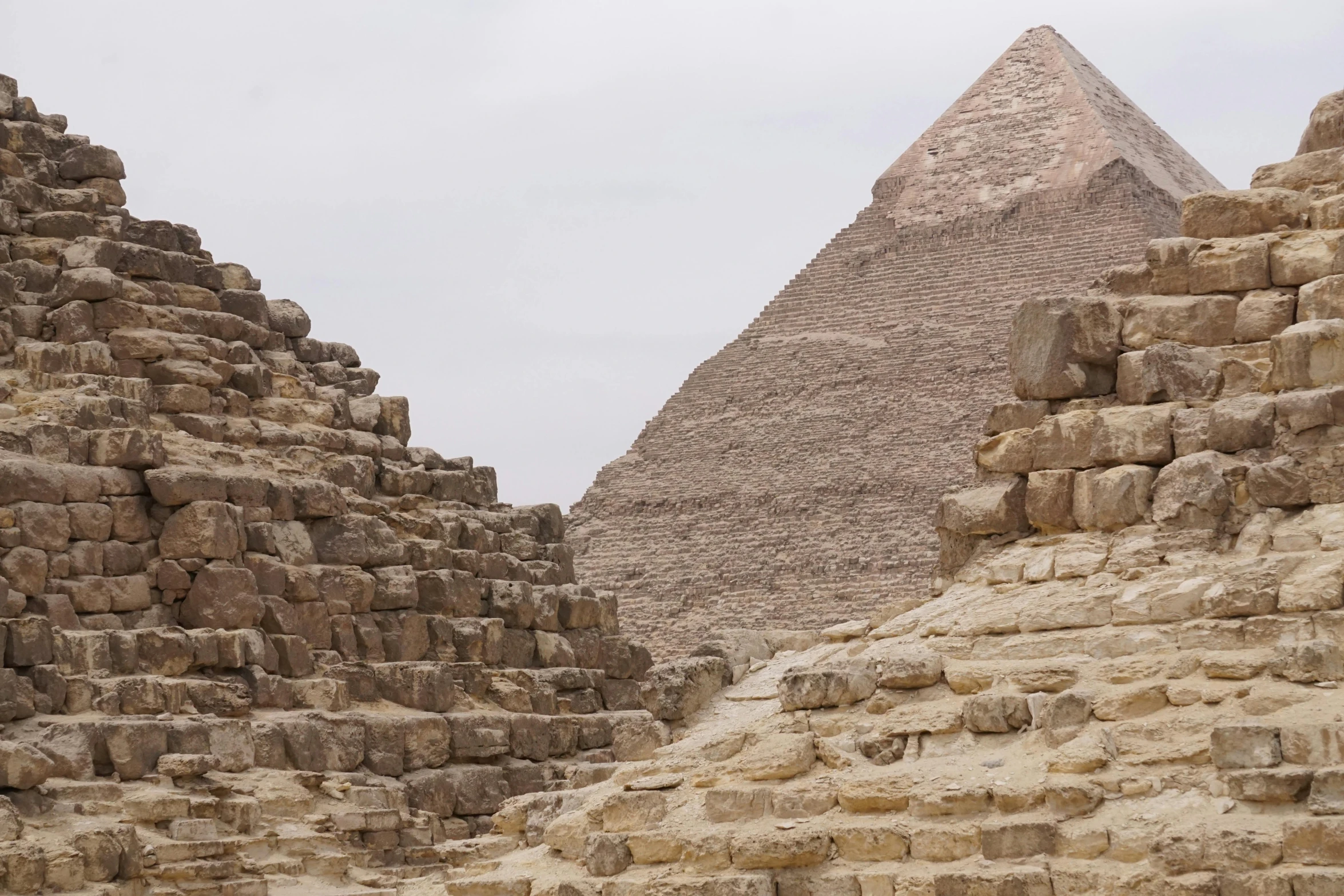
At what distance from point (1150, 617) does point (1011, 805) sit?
89 cm

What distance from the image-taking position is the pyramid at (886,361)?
291ft

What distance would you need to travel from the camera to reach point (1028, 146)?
10181cm

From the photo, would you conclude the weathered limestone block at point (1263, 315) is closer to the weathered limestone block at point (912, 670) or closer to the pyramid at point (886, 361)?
the weathered limestone block at point (912, 670)

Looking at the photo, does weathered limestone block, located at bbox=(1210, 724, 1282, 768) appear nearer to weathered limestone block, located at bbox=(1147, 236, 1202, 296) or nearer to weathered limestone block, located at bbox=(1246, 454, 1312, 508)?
weathered limestone block, located at bbox=(1246, 454, 1312, 508)

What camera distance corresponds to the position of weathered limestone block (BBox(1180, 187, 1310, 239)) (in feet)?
30.8

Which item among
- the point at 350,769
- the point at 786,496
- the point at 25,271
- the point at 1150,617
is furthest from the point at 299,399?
the point at 786,496

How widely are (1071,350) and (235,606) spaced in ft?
23.3

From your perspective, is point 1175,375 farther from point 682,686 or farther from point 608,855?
point 682,686

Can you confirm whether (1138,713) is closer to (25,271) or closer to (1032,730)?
(1032,730)

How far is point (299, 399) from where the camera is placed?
17984 millimetres

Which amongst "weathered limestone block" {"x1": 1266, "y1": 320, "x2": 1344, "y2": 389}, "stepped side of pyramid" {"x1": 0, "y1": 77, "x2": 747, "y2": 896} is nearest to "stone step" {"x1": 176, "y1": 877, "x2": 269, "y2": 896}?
"stepped side of pyramid" {"x1": 0, "y1": 77, "x2": 747, "y2": 896}

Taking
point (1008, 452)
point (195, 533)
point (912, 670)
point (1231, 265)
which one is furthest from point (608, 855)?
point (195, 533)

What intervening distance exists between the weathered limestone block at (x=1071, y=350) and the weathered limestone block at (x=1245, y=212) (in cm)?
44

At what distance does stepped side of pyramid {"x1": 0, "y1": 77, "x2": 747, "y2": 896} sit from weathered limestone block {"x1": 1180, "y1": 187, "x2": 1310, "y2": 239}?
2.78 meters
